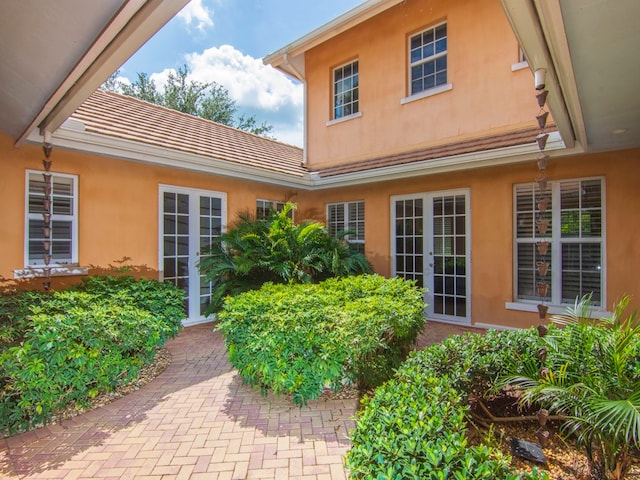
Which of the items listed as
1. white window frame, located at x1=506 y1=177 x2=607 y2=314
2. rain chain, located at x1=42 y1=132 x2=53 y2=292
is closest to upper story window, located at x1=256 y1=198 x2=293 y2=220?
rain chain, located at x1=42 y1=132 x2=53 y2=292

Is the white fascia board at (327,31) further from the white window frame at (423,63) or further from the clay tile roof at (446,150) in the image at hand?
the clay tile roof at (446,150)

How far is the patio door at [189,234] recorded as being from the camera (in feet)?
23.6

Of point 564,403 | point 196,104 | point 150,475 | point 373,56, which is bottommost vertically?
point 150,475

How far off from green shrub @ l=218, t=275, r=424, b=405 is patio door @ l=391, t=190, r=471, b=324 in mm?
3384

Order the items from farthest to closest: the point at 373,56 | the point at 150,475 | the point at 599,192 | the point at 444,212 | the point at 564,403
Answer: the point at 373,56 < the point at 444,212 < the point at 599,192 < the point at 150,475 < the point at 564,403

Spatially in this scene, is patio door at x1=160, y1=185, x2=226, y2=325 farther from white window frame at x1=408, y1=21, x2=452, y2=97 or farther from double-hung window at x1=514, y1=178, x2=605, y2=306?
double-hung window at x1=514, y1=178, x2=605, y2=306

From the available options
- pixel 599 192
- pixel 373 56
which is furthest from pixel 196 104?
pixel 599 192

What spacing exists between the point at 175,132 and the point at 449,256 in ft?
22.8

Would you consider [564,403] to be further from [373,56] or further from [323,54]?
[323,54]

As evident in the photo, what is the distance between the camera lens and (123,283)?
526 centimetres

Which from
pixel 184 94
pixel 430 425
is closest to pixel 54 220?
pixel 430 425

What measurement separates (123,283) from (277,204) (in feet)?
15.8

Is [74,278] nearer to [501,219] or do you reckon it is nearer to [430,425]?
[430,425]

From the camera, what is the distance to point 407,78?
328 inches
